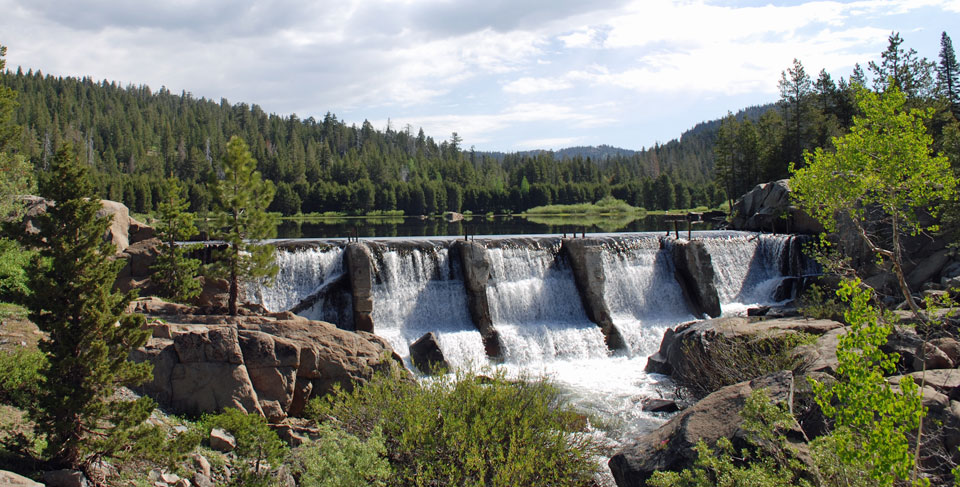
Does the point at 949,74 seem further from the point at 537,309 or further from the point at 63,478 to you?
the point at 63,478

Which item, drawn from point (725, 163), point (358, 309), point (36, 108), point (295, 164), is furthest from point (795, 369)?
point (36, 108)

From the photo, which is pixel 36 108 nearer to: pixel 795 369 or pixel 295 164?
pixel 295 164

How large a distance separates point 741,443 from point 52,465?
1237 centimetres

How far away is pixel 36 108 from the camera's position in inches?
5822

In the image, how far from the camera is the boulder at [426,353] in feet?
79.1

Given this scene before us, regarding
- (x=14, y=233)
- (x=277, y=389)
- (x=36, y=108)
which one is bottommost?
(x=277, y=389)

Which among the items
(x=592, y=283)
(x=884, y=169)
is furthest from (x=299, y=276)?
(x=884, y=169)

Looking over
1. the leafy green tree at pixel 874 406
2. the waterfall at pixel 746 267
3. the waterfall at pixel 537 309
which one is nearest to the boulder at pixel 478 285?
the waterfall at pixel 537 309

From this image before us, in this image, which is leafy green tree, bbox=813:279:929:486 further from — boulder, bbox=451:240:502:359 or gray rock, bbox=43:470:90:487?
boulder, bbox=451:240:502:359

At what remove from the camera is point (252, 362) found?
1664 cm

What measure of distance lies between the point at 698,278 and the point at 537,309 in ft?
29.9

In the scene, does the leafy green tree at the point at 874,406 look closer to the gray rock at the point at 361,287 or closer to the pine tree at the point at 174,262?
the gray rock at the point at 361,287

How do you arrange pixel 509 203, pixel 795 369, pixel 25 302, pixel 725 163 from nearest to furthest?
pixel 25 302, pixel 795 369, pixel 725 163, pixel 509 203

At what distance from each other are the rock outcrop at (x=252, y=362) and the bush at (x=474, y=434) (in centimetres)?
431
